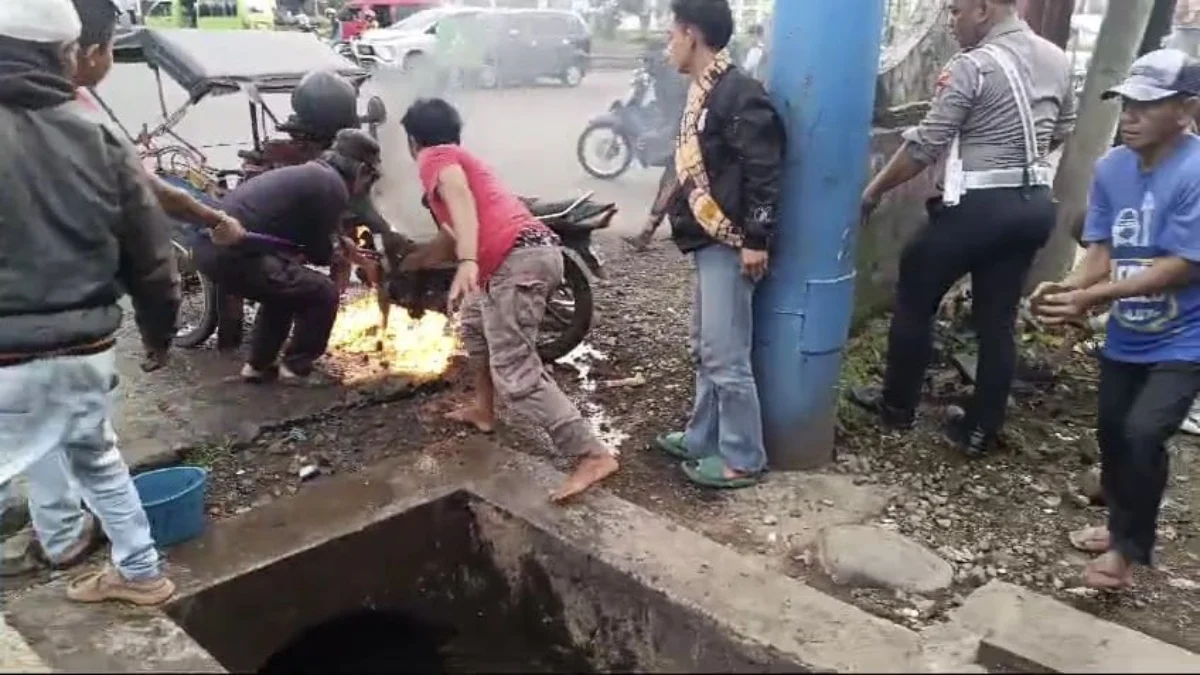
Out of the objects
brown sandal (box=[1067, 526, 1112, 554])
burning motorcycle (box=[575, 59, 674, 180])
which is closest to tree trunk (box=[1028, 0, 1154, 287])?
brown sandal (box=[1067, 526, 1112, 554])

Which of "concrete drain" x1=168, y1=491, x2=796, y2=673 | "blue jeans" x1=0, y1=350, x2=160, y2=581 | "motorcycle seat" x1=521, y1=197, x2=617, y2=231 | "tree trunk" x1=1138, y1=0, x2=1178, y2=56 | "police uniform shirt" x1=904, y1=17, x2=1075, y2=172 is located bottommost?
"concrete drain" x1=168, y1=491, x2=796, y2=673

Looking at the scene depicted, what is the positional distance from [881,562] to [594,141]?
10482 millimetres

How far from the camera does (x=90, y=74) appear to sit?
3.71 m

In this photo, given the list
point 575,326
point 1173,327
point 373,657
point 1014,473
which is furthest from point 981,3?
point 373,657

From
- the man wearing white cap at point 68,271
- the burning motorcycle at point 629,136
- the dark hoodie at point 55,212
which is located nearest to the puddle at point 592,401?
the man wearing white cap at point 68,271

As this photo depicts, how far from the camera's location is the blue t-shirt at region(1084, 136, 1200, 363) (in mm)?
3727

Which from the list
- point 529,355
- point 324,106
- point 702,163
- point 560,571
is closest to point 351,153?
point 324,106

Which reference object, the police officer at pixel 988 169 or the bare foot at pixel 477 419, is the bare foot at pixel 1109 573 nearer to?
the police officer at pixel 988 169

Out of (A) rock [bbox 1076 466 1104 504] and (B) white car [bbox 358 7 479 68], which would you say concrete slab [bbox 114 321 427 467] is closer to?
(A) rock [bbox 1076 466 1104 504]

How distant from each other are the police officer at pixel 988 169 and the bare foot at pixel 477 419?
2.26 m

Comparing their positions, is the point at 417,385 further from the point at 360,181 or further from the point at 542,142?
the point at 542,142

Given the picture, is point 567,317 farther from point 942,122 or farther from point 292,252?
point 942,122

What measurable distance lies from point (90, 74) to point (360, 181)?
7.91 ft

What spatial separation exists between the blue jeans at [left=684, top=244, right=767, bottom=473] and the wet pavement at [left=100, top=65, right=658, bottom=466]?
7.10ft
